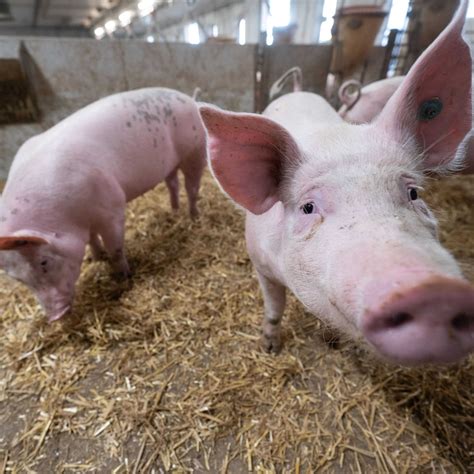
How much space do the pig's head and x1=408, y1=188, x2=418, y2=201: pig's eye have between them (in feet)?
6.25

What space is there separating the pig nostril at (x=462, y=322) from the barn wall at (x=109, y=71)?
563 centimetres

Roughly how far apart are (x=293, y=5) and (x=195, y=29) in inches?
414

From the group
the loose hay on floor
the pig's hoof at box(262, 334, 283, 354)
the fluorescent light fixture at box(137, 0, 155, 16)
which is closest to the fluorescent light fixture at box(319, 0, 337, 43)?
the fluorescent light fixture at box(137, 0, 155, 16)

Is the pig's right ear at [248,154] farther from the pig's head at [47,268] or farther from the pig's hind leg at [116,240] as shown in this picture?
the pig's hind leg at [116,240]

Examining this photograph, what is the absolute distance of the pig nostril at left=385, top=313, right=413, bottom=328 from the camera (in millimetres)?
759

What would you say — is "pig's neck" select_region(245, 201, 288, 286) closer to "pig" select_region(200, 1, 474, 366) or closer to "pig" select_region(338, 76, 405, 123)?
"pig" select_region(200, 1, 474, 366)

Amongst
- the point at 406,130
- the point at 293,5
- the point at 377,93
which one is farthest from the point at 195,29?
the point at 406,130

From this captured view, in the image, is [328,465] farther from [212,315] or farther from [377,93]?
[377,93]

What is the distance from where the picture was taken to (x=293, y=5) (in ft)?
39.5

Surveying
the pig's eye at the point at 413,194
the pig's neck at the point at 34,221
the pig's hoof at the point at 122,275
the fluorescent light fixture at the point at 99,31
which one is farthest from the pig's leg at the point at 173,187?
the fluorescent light fixture at the point at 99,31

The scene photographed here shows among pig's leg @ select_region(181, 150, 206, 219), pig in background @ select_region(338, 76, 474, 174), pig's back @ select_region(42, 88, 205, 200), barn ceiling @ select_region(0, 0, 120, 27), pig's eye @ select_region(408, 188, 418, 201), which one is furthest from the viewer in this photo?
barn ceiling @ select_region(0, 0, 120, 27)

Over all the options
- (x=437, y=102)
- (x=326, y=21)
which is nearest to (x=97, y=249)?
(x=437, y=102)

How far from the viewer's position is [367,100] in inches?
160

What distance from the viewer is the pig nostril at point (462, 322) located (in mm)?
768
